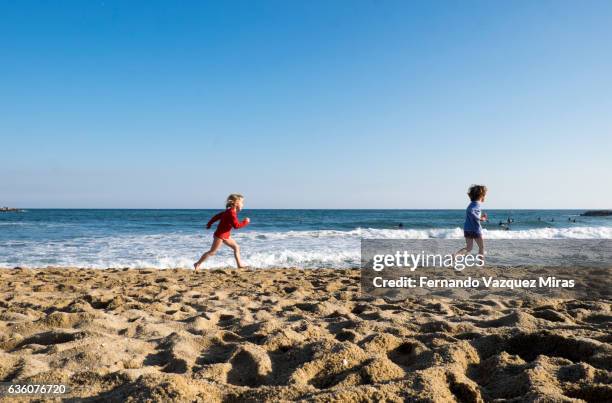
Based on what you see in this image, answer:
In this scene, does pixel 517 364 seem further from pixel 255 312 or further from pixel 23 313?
pixel 23 313

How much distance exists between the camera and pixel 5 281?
6.46 meters

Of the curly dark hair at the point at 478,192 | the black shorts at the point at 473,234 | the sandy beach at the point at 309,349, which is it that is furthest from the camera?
the curly dark hair at the point at 478,192

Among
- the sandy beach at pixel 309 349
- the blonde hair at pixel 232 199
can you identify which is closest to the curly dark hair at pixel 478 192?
the sandy beach at pixel 309 349

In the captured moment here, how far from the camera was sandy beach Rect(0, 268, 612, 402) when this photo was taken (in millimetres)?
2127

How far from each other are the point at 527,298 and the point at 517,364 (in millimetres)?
3225

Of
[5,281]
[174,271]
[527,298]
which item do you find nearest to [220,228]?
[174,271]

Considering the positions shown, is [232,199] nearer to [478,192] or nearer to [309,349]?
[478,192]

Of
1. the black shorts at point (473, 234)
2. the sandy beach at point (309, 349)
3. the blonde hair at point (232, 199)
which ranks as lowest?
the sandy beach at point (309, 349)

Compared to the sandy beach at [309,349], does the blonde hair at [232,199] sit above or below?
above

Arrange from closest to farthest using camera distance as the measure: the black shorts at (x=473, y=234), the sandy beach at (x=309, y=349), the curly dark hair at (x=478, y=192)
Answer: the sandy beach at (x=309, y=349) < the black shorts at (x=473, y=234) < the curly dark hair at (x=478, y=192)

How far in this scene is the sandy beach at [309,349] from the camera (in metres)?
2.13

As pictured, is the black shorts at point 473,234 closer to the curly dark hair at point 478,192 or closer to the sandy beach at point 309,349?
the curly dark hair at point 478,192

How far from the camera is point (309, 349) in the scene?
278cm

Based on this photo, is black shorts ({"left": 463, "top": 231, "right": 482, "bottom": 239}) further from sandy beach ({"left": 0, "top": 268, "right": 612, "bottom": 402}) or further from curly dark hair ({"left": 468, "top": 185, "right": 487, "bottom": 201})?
sandy beach ({"left": 0, "top": 268, "right": 612, "bottom": 402})
